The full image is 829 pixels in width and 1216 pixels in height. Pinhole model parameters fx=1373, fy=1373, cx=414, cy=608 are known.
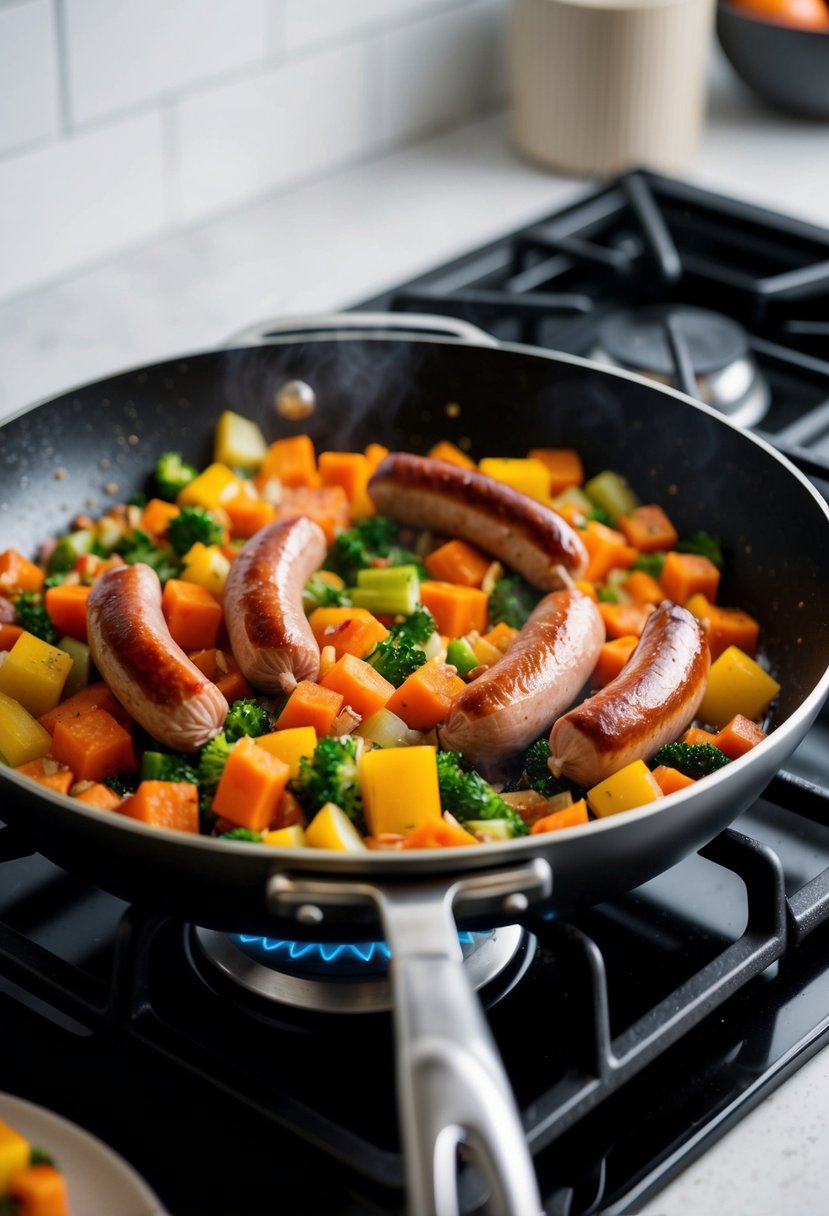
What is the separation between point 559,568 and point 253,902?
2.25ft

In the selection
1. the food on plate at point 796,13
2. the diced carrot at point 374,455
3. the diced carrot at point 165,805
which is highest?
the food on plate at point 796,13

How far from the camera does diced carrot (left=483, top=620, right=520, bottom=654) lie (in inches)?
64.8

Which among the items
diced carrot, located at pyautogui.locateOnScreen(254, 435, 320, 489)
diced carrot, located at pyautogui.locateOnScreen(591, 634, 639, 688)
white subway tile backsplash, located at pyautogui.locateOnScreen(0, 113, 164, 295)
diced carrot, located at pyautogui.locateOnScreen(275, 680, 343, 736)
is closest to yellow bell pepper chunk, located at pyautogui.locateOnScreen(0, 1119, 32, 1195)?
diced carrot, located at pyautogui.locateOnScreen(275, 680, 343, 736)

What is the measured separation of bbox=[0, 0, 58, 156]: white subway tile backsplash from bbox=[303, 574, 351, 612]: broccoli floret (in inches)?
38.9

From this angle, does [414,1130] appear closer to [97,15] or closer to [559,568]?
[559,568]

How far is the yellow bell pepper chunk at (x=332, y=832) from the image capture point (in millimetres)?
1244

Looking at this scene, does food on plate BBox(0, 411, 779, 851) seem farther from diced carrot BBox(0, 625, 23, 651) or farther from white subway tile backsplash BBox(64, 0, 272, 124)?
white subway tile backsplash BBox(64, 0, 272, 124)

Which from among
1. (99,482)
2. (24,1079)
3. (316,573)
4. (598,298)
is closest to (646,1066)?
(24,1079)

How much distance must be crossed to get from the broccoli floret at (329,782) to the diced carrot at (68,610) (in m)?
0.43

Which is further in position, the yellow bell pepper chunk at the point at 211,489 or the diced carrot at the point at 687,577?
the yellow bell pepper chunk at the point at 211,489

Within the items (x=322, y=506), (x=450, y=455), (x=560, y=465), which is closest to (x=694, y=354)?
(x=560, y=465)

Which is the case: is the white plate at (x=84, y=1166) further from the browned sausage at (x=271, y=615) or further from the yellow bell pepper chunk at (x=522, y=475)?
the yellow bell pepper chunk at (x=522, y=475)

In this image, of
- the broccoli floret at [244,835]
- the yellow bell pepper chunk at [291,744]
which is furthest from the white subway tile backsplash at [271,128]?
the broccoli floret at [244,835]

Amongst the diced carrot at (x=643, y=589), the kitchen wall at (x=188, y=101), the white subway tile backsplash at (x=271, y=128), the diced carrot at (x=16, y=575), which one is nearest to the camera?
the diced carrot at (x=16, y=575)
